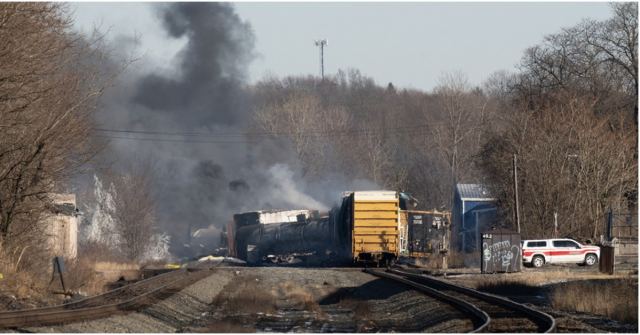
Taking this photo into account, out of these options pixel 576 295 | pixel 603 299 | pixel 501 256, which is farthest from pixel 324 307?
pixel 501 256

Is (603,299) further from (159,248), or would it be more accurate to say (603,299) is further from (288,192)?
(159,248)

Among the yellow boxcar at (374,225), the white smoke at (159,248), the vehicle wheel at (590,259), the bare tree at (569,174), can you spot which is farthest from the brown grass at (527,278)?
the white smoke at (159,248)

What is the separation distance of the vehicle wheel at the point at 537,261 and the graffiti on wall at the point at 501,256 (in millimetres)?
7189

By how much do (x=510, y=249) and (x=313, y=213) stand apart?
20816 millimetres

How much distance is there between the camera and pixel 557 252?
46.2m

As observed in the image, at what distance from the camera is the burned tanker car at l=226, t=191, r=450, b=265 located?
44.7m

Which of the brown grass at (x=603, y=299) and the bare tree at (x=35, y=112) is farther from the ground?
the bare tree at (x=35, y=112)

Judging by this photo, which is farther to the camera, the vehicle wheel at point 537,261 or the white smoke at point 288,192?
the white smoke at point 288,192

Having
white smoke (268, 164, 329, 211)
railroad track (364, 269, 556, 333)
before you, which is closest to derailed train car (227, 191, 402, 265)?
white smoke (268, 164, 329, 211)

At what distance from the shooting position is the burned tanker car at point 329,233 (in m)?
44.7

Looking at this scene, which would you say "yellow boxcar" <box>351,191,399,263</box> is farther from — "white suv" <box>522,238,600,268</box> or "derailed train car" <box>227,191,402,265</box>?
"white suv" <box>522,238,600,268</box>

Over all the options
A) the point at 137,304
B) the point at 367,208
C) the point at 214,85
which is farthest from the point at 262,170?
the point at 137,304

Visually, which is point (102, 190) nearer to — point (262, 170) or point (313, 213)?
point (262, 170)

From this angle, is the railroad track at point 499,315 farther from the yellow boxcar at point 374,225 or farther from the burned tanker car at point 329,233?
the burned tanker car at point 329,233
